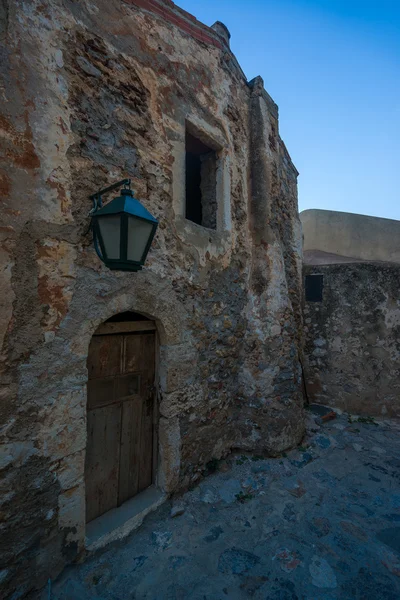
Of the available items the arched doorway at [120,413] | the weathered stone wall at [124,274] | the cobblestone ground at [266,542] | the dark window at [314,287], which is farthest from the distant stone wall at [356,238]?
the arched doorway at [120,413]

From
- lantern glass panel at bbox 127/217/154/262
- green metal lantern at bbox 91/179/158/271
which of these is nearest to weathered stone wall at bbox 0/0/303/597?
green metal lantern at bbox 91/179/158/271

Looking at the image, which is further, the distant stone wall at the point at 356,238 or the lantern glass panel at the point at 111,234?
the distant stone wall at the point at 356,238

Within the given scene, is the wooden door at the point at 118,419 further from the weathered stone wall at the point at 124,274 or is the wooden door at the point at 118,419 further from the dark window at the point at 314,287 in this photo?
the dark window at the point at 314,287

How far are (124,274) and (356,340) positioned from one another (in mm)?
4284

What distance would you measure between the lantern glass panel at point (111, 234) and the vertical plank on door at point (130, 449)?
1503 mm

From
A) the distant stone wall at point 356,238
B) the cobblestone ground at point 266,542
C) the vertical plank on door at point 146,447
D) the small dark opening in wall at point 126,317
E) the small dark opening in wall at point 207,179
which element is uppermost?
the distant stone wall at point 356,238

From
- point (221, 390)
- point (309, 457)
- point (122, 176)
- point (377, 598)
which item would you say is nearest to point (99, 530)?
point (221, 390)

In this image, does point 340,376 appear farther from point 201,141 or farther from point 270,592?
point 201,141

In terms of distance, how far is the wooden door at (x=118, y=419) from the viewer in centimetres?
250

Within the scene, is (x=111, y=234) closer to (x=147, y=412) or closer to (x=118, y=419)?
(x=118, y=419)

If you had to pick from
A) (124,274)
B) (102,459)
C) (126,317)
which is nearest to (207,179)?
(124,274)

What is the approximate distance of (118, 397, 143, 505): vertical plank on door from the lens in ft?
8.93

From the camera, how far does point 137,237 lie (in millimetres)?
1947

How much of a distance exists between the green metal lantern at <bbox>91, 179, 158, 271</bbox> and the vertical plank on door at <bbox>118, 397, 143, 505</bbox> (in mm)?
1485
